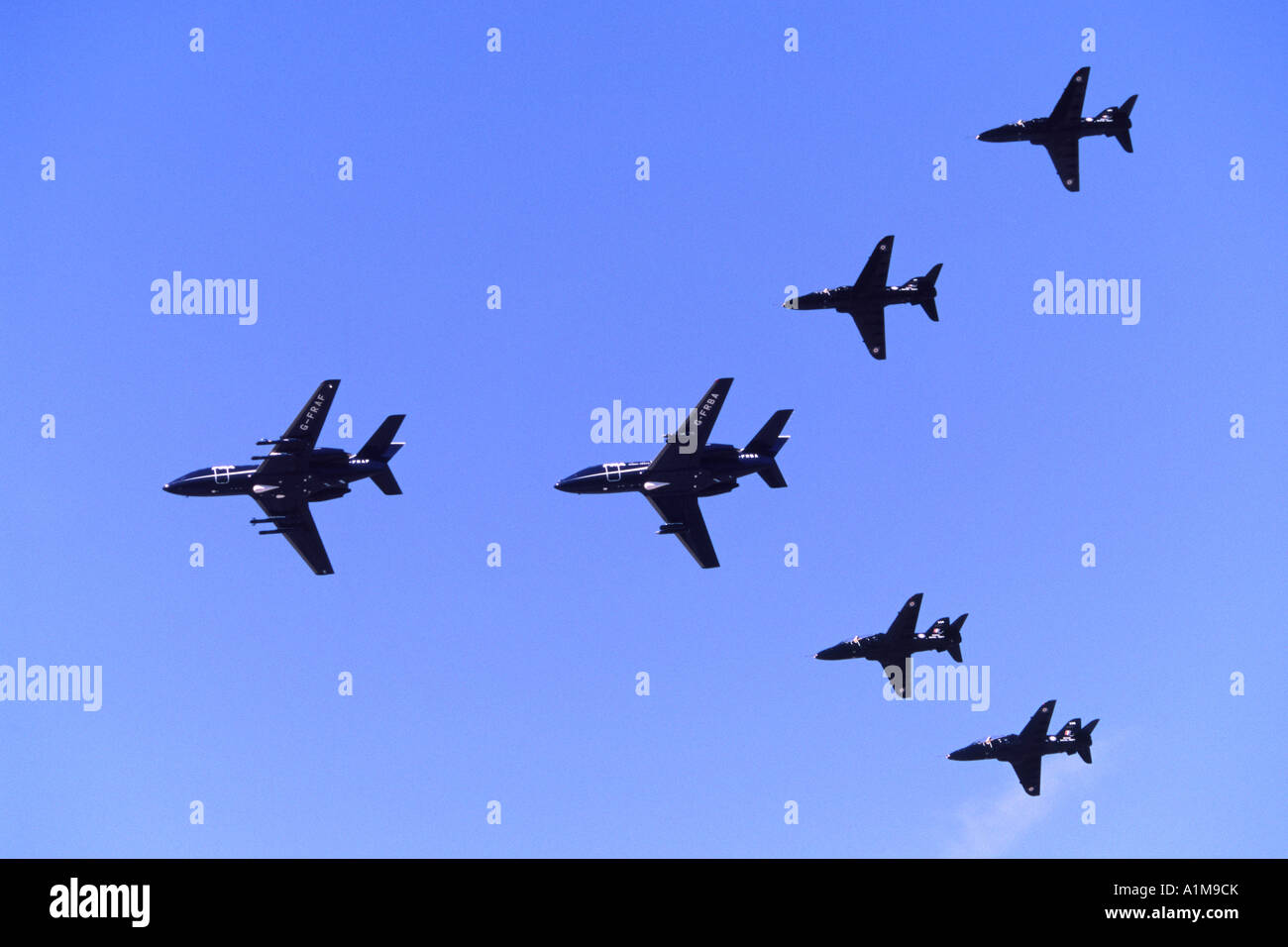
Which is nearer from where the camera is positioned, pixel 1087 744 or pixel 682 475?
pixel 682 475

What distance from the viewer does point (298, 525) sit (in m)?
107

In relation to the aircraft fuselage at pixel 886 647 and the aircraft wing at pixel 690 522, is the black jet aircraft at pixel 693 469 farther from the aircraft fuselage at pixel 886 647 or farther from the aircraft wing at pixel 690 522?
the aircraft fuselage at pixel 886 647

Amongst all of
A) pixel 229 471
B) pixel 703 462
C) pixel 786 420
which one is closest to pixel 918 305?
pixel 786 420

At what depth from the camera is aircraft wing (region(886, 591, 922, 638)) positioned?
119175mm

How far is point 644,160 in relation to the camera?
102375 mm

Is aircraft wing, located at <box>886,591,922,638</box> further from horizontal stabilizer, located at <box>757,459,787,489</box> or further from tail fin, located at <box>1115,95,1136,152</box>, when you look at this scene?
tail fin, located at <box>1115,95,1136,152</box>

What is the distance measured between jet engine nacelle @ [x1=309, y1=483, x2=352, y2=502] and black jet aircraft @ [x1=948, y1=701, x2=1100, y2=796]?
60.0 metres

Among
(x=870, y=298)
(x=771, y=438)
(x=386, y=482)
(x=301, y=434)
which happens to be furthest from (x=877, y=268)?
(x=301, y=434)

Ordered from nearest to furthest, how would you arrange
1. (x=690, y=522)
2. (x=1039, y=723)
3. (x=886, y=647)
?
1. (x=690, y=522)
2. (x=886, y=647)
3. (x=1039, y=723)

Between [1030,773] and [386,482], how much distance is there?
2514 inches

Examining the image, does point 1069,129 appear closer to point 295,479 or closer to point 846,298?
point 846,298

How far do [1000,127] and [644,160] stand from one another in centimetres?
3128

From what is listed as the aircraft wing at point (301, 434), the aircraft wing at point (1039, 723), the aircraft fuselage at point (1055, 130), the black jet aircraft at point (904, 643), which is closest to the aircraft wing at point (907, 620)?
the black jet aircraft at point (904, 643)
